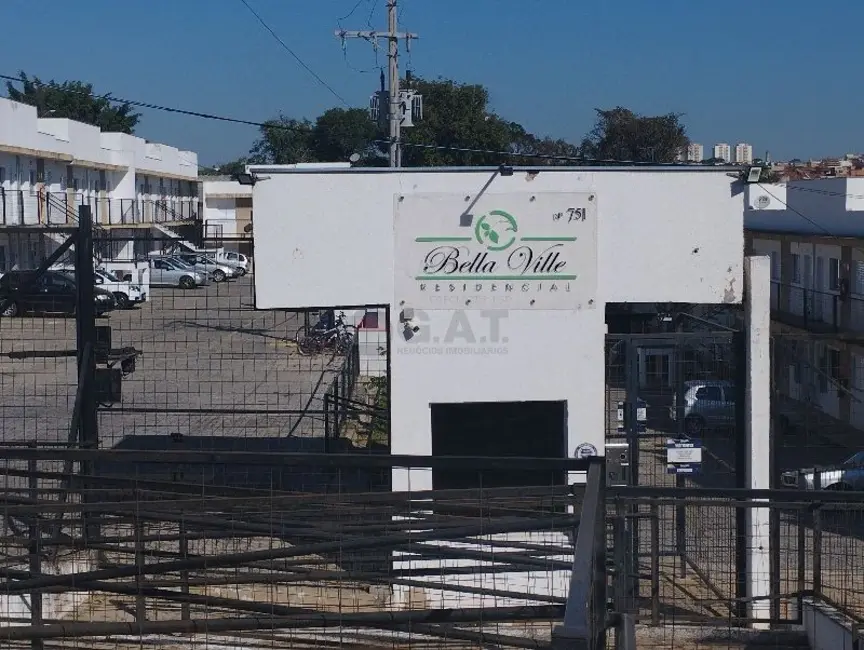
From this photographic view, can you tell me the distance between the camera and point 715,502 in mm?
6652

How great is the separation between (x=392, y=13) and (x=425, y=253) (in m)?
20.6

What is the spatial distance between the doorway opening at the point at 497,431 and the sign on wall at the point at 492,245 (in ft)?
3.19

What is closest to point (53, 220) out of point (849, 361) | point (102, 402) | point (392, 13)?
point (392, 13)

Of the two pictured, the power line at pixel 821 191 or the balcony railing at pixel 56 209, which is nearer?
the power line at pixel 821 191

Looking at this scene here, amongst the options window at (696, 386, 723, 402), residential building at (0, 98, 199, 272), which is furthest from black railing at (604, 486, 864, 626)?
residential building at (0, 98, 199, 272)

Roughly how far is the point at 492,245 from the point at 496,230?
0.42ft

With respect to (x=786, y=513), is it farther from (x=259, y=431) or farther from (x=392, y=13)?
(x=392, y=13)

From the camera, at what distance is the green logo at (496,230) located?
31.8 ft

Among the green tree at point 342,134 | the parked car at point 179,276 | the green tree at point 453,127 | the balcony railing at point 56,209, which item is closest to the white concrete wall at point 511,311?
the parked car at point 179,276

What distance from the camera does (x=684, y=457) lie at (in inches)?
388

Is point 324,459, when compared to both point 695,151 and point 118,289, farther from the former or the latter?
point 695,151

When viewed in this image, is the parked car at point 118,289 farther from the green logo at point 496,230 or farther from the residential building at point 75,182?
the residential building at point 75,182

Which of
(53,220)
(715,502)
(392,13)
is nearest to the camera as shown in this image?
(715,502)

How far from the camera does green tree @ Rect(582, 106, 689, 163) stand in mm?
47922
